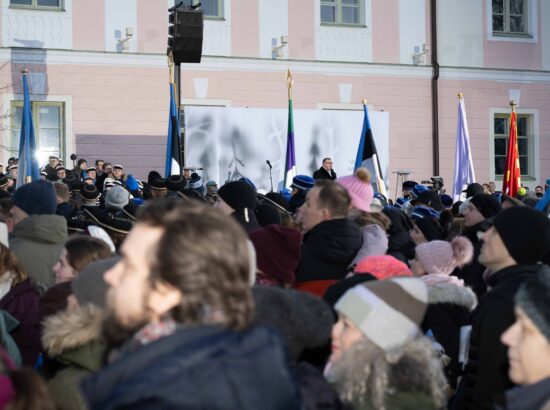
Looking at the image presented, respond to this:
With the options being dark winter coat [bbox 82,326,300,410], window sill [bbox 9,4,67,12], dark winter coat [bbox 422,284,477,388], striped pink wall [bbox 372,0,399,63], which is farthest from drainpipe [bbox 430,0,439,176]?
dark winter coat [bbox 82,326,300,410]

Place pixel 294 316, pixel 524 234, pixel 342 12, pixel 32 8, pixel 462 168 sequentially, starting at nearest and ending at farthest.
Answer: pixel 294 316, pixel 524 234, pixel 462 168, pixel 32 8, pixel 342 12

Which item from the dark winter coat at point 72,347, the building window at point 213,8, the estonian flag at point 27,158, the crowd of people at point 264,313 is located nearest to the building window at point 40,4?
the building window at point 213,8

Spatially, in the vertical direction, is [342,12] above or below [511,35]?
above

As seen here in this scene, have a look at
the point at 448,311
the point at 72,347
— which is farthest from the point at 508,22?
the point at 72,347

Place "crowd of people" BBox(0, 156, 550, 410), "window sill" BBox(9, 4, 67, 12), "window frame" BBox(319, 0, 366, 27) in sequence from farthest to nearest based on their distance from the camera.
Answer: "window frame" BBox(319, 0, 366, 27) → "window sill" BBox(9, 4, 67, 12) → "crowd of people" BBox(0, 156, 550, 410)

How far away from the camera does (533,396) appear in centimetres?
285

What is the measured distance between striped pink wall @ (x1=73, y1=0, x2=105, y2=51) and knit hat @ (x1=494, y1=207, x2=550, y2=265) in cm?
1684

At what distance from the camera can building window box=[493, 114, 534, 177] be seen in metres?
23.7

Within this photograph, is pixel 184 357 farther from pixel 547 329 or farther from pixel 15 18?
pixel 15 18

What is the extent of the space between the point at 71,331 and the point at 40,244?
2373 millimetres

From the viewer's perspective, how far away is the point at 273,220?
7.06 meters

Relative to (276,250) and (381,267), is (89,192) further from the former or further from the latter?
(381,267)

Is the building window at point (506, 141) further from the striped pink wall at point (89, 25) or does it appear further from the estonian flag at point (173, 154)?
the estonian flag at point (173, 154)

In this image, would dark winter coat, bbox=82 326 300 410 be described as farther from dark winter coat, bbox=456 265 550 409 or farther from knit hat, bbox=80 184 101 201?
knit hat, bbox=80 184 101 201
